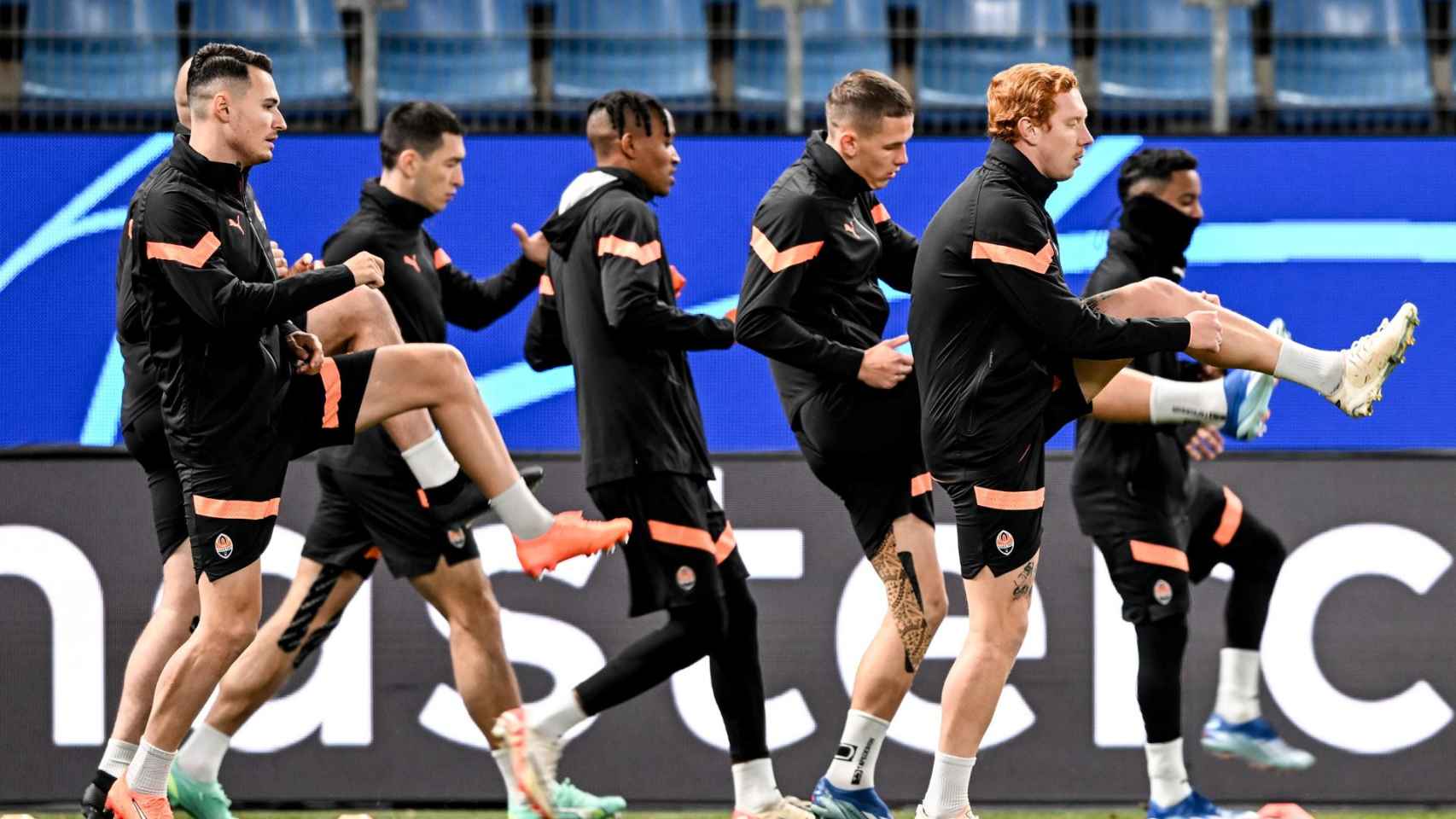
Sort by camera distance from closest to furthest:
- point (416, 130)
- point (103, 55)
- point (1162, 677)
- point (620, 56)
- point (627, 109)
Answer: point (627, 109) < point (1162, 677) < point (416, 130) < point (103, 55) < point (620, 56)

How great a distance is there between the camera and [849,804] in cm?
561

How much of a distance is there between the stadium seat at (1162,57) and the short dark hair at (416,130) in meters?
3.87

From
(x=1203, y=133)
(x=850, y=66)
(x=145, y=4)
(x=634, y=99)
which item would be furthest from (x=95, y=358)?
(x=1203, y=133)

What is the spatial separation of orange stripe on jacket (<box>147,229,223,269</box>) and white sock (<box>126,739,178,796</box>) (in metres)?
1.28

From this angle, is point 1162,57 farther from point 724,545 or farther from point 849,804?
point 849,804

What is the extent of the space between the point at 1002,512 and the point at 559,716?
54.2 inches

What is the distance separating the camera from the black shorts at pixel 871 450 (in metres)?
5.50

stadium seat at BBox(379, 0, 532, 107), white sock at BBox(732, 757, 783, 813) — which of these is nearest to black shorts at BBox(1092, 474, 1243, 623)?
white sock at BBox(732, 757, 783, 813)

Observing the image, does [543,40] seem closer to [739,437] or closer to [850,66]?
[850,66]

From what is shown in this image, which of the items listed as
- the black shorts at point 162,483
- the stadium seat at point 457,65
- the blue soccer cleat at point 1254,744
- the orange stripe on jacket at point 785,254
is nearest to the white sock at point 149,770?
the black shorts at point 162,483

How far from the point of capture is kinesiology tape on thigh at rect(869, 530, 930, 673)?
5.54 meters

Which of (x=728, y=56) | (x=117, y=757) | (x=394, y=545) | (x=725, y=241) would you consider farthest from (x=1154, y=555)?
(x=728, y=56)

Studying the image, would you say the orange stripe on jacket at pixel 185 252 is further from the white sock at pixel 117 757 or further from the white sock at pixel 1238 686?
the white sock at pixel 1238 686

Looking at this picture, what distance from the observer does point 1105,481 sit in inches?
234
